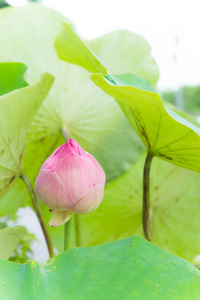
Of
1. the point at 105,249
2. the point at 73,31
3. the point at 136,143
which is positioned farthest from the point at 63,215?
the point at 136,143

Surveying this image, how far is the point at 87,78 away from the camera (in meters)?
0.62

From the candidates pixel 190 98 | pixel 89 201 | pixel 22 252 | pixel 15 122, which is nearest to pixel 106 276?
pixel 89 201

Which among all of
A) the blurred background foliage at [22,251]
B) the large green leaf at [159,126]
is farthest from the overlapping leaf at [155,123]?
the blurred background foliage at [22,251]

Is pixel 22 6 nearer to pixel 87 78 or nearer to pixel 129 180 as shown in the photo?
Answer: pixel 87 78

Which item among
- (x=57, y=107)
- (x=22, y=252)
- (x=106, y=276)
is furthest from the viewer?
(x=22, y=252)

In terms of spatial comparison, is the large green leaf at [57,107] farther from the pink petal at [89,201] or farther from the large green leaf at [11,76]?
the pink petal at [89,201]

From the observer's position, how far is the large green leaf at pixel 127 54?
0.60 metres

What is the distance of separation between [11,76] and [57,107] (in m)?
0.12

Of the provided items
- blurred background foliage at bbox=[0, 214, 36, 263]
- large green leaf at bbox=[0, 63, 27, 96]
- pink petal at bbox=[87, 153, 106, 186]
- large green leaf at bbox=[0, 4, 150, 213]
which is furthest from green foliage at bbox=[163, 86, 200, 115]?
pink petal at bbox=[87, 153, 106, 186]

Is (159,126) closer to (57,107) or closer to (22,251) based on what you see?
(57,107)

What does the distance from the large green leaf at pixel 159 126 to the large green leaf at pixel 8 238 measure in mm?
174

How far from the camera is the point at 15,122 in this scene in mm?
441

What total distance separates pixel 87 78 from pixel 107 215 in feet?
0.80

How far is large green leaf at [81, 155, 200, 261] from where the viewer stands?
67 centimetres
